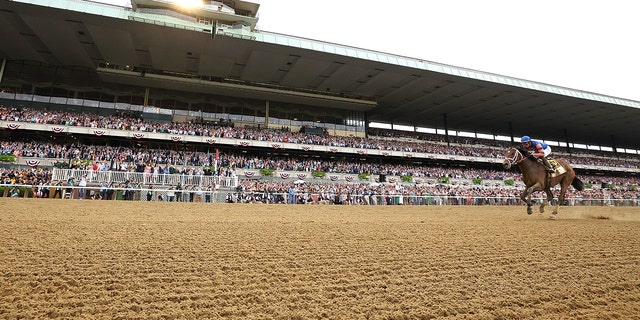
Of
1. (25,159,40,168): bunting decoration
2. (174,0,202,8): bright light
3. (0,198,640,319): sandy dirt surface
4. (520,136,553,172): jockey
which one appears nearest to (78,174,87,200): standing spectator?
(25,159,40,168): bunting decoration

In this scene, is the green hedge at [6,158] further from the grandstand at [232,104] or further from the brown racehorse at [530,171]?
the brown racehorse at [530,171]

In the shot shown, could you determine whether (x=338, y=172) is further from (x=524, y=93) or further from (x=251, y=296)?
(x=251, y=296)

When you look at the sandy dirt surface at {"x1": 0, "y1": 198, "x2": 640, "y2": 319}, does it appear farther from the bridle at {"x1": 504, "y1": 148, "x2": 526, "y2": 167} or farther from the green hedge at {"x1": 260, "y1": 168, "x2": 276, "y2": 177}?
the green hedge at {"x1": 260, "y1": 168, "x2": 276, "y2": 177}

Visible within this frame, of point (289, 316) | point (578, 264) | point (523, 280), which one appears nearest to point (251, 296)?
point (289, 316)

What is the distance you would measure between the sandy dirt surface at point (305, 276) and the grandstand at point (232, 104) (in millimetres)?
14820

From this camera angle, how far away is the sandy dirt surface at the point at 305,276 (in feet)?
8.80

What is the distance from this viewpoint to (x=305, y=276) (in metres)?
3.54

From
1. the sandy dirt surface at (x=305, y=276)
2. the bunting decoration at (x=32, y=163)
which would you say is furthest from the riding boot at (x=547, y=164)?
the bunting decoration at (x=32, y=163)

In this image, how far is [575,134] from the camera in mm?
53656

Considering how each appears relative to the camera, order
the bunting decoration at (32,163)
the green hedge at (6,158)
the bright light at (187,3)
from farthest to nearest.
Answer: the bright light at (187,3), the bunting decoration at (32,163), the green hedge at (6,158)

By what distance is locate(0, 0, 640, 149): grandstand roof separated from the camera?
80.2 feet

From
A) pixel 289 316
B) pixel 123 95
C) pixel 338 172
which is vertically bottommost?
pixel 289 316

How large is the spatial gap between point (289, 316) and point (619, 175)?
6242 centimetres

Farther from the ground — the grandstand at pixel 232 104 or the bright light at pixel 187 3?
the bright light at pixel 187 3
